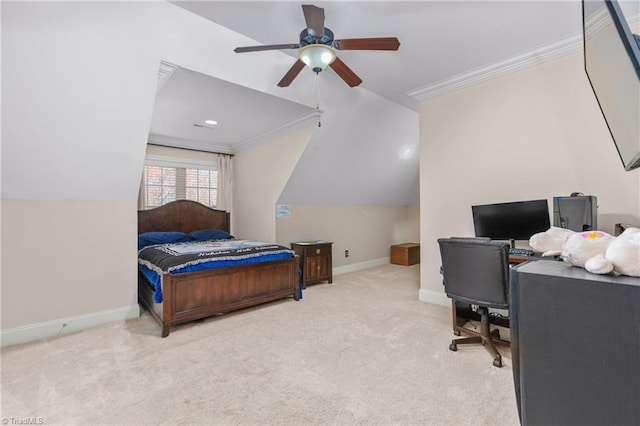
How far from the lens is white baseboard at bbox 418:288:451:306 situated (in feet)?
11.5

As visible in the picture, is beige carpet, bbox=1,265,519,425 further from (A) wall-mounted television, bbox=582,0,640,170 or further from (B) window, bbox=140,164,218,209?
(B) window, bbox=140,164,218,209

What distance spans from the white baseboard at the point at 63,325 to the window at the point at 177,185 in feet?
6.75

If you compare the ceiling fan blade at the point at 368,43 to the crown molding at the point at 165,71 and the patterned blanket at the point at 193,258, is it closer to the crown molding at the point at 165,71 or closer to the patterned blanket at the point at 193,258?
the crown molding at the point at 165,71

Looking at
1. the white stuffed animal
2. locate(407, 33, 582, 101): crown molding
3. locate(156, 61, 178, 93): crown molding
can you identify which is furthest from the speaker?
locate(156, 61, 178, 93): crown molding

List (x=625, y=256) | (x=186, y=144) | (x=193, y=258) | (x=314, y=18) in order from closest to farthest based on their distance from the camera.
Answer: (x=625, y=256) < (x=314, y=18) < (x=193, y=258) < (x=186, y=144)

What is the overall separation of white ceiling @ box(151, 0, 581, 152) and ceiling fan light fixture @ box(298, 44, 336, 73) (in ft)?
1.22

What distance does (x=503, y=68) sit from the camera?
9.90 feet

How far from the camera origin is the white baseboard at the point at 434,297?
11.5 feet

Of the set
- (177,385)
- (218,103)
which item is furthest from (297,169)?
(177,385)

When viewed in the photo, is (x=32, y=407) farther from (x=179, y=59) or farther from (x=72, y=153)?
(x=179, y=59)

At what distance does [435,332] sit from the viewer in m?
2.76

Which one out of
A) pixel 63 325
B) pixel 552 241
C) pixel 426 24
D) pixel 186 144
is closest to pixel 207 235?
pixel 186 144

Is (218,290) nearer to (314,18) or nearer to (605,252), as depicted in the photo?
(314,18)

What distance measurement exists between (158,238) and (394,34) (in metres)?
3.87
